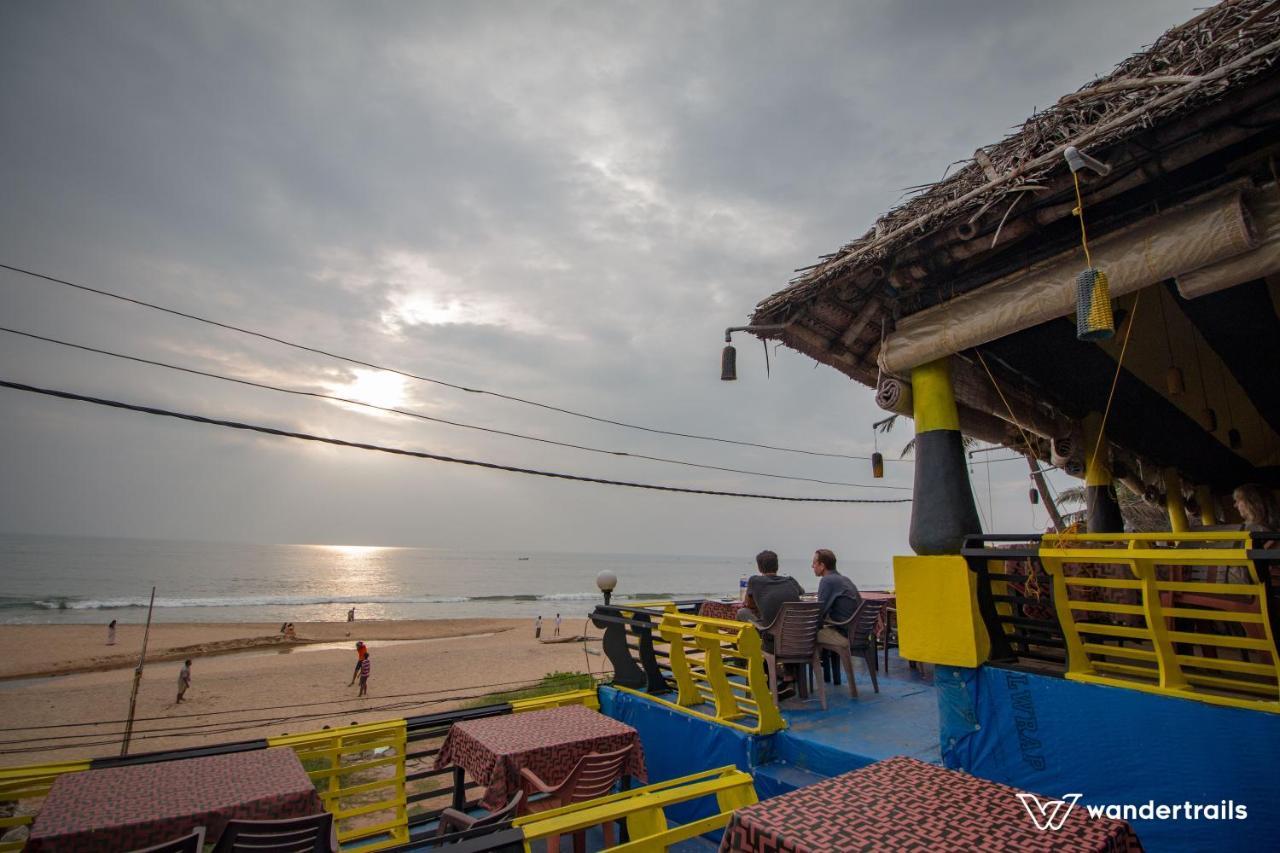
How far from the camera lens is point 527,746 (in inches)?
137

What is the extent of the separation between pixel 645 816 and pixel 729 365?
438cm

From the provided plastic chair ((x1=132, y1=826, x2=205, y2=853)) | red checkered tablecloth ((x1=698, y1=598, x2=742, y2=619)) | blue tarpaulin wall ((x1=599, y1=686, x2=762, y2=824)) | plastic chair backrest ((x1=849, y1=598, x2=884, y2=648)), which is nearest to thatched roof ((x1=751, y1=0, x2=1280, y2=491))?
plastic chair backrest ((x1=849, y1=598, x2=884, y2=648))

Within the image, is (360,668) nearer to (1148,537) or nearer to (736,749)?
(736,749)

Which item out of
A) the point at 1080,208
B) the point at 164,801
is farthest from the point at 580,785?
the point at 1080,208

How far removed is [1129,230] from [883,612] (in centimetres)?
550

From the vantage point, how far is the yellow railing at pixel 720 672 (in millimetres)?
4309

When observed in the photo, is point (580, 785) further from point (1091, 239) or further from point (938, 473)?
point (1091, 239)

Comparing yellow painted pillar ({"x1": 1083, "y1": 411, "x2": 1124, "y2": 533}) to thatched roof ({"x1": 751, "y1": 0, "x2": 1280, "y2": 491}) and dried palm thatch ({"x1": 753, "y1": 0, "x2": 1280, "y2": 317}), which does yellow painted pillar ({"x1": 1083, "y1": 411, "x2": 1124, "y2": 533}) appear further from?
dried palm thatch ({"x1": 753, "y1": 0, "x2": 1280, "y2": 317})

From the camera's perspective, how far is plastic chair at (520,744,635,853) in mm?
3256

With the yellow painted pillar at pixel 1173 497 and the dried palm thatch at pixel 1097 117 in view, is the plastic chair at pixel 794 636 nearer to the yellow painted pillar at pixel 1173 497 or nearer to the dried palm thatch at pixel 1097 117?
the dried palm thatch at pixel 1097 117

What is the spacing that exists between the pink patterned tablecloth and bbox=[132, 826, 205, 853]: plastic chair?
54.6 inches

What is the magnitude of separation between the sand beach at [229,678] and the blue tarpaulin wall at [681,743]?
5.20m

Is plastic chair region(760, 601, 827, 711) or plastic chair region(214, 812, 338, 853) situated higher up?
plastic chair region(760, 601, 827, 711)

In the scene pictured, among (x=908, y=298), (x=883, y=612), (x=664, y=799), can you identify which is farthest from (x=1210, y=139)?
(x=883, y=612)
